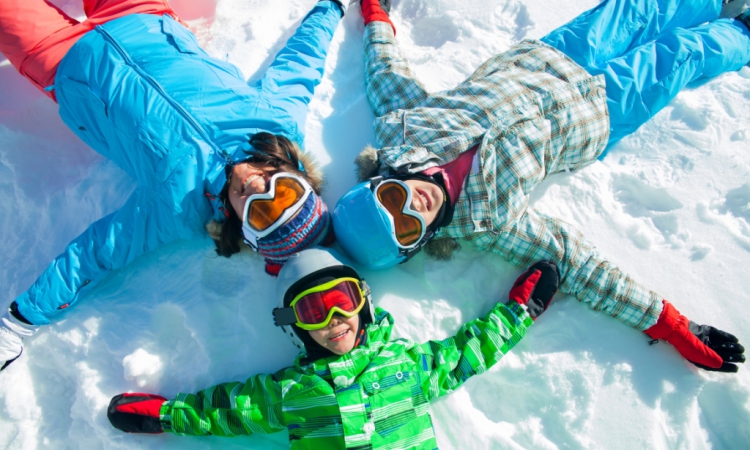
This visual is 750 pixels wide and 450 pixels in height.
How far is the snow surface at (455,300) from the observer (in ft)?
7.33

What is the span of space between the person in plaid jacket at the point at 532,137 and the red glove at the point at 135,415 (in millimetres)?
1226

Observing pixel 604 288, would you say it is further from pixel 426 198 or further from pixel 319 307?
pixel 319 307

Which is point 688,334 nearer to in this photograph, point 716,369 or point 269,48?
point 716,369

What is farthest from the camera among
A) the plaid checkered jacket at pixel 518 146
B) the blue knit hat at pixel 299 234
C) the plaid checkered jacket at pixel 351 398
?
the plaid checkered jacket at pixel 518 146

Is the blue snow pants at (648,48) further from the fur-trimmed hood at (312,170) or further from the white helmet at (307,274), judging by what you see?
the white helmet at (307,274)

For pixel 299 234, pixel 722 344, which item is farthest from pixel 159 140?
pixel 722 344

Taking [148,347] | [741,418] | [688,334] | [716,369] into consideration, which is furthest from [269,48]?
[741,418]

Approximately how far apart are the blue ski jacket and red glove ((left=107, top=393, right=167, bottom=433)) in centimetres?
65

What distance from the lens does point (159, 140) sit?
237 cm

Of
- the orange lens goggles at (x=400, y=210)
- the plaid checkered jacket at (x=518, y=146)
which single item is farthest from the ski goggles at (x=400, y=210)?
the plaid checkered jacket at (x=518, y=146)

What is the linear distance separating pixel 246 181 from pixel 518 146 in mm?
1504

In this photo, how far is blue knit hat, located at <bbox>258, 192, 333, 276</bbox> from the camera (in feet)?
7.06

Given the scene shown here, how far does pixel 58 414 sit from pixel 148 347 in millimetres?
556

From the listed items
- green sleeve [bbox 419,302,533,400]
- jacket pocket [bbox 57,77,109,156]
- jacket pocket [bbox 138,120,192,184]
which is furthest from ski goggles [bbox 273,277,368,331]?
jacket pocket [bbox 57,77,109,156]
